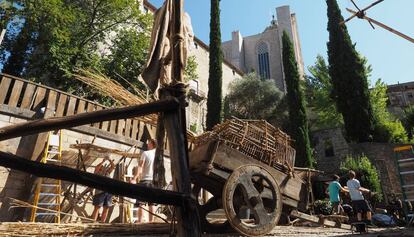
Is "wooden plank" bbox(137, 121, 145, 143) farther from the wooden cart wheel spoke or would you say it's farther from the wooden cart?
the wooden cart wheel spoke

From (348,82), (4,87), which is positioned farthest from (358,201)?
(348,82)

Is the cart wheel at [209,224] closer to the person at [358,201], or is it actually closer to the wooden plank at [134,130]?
the person at [358,201]

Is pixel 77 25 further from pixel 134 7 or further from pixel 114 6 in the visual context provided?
pixel 134 7

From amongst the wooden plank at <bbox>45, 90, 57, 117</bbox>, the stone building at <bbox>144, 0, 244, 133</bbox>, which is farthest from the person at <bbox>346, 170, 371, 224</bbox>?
the stone building at <bbox>144, 0, 244, 133</bbox>


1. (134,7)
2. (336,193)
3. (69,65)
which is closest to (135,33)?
(134,7)

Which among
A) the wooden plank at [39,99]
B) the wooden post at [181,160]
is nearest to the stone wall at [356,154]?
the wooden plank at [39,99]

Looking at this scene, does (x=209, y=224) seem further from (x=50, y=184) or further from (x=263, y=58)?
(x=263, y=58)

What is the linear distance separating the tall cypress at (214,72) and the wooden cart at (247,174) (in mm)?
19270

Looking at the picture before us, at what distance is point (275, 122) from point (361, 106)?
8714mm

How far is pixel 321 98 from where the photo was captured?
3095cm

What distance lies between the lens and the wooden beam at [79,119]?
1.62 m

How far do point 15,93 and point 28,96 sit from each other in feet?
1.00

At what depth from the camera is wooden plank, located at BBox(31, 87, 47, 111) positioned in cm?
816

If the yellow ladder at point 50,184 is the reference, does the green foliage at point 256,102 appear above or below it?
above
